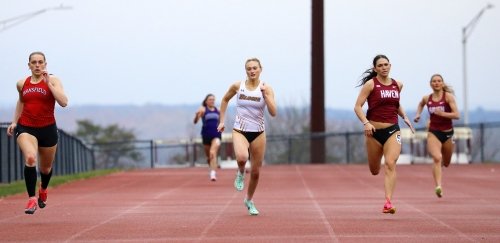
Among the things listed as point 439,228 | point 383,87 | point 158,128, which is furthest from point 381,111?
point 158,128

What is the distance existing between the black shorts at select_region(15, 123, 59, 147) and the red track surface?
1.00 m

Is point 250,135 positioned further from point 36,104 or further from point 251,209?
point 36,104

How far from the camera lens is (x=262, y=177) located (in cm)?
3250

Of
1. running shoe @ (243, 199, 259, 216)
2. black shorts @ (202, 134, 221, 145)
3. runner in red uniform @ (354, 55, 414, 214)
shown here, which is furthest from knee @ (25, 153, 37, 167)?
black shorts @ (202, 134, 221, 145)

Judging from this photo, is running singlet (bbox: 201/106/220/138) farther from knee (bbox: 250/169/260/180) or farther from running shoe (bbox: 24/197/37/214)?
running shoe (bbox: 24/197/37/214)

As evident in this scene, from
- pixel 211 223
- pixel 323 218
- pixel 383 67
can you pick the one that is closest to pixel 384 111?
pixel 383 67

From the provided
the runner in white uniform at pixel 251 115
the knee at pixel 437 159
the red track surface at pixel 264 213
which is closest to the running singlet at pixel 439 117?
the knee at pixel 437 159

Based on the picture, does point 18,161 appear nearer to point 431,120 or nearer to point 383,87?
point 431,120

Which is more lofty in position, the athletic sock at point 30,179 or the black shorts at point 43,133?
the black shorts at point 43,133

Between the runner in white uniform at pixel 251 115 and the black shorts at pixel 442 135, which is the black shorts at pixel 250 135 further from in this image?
the black shorts at pixel 442 135

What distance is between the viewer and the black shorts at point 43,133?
16719 millimetres

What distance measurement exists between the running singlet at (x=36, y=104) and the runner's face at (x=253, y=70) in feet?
8.37

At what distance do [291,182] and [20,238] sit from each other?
612 inches

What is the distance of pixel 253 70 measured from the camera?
1712 centimetres
